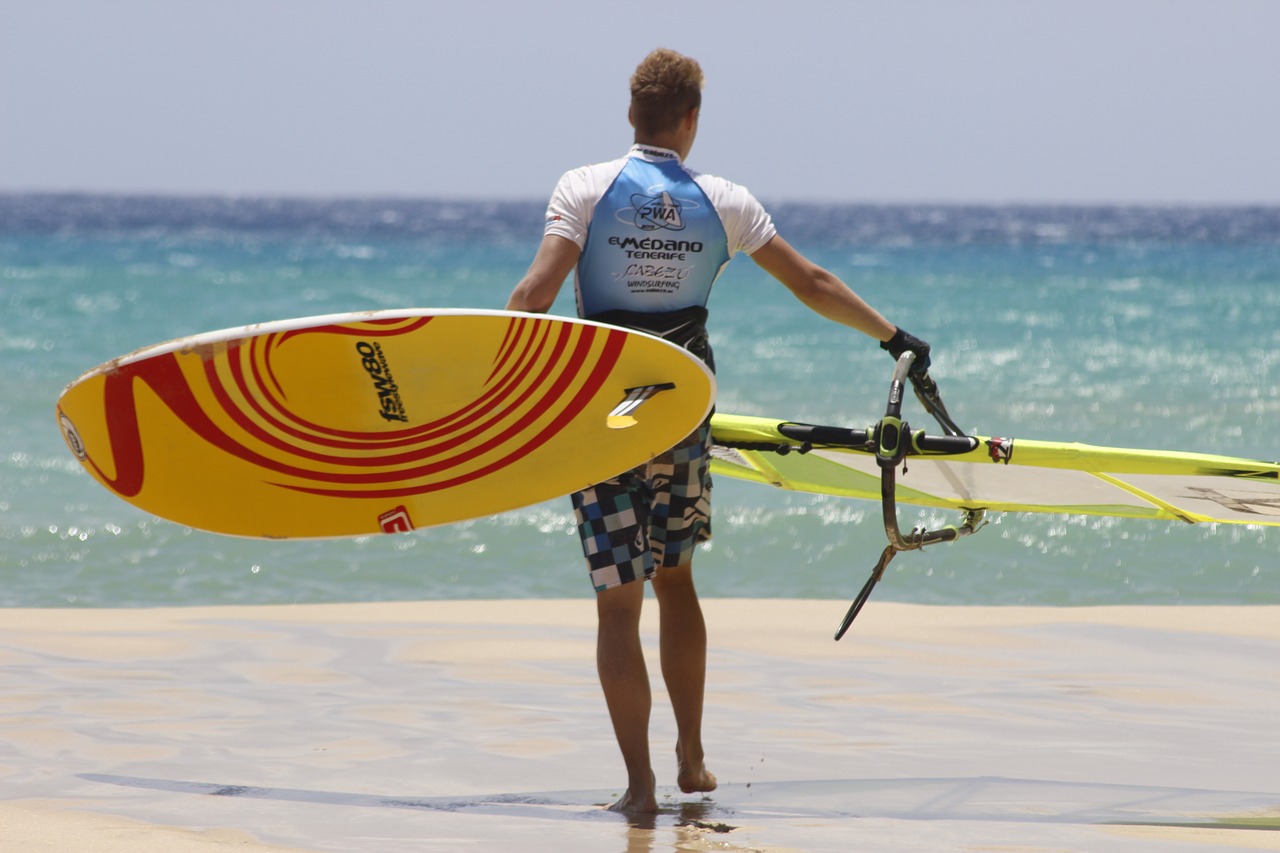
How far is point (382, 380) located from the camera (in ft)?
10.0

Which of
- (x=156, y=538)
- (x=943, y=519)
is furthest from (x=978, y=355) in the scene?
(x=156, y=538)

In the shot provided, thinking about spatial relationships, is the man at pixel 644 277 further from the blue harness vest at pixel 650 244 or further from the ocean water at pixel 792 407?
the ocean water at pixel 792 407

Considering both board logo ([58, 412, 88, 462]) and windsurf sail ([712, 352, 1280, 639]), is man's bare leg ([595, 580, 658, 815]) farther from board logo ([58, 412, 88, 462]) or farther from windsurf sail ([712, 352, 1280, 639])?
board logo ([58, 412, 88, 462])

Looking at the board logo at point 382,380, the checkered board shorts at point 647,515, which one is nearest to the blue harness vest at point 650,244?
the checkered board shorts at point 647,515

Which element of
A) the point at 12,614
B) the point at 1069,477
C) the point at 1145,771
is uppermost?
the point at 1069,477

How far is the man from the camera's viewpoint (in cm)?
287

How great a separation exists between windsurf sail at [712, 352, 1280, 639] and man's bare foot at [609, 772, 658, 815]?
1.75 ft

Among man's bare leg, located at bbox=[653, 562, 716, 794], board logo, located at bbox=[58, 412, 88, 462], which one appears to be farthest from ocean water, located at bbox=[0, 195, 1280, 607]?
man's bare leg, located at bbox=[653, 562, 716, 794]

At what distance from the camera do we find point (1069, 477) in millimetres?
3602

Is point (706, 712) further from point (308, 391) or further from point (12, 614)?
point (12, 614)

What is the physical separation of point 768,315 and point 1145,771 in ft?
45.4

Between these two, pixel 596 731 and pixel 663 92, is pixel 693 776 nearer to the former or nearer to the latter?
pixel 596 731

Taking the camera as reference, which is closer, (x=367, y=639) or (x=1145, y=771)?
(x=1145, y=771)

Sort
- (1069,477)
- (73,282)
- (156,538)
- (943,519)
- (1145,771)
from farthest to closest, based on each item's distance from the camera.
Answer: (73,282)
(943,519)
(156,538)
(1069,477)
(1145,771)
